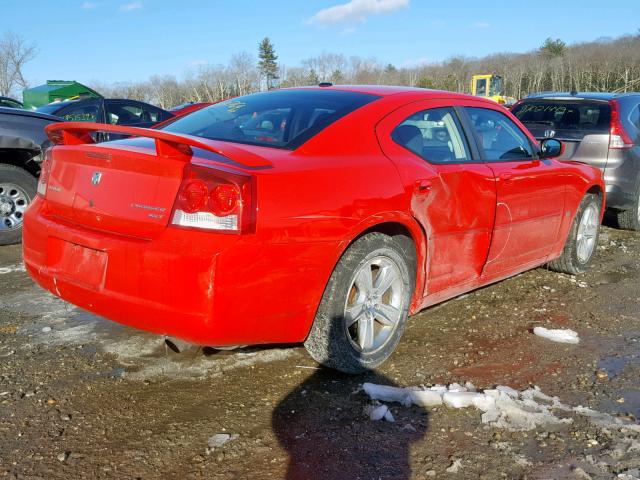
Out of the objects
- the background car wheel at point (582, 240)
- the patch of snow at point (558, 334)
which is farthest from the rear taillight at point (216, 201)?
the background car wheel at point (582, 240)

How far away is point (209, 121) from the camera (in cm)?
350

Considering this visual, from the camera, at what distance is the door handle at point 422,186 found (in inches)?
127

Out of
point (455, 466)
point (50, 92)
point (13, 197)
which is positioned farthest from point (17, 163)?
point (50, 92)

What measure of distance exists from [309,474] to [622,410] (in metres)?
1.55

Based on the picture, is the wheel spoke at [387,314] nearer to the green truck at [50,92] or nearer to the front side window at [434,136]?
the front side window at [434,136]

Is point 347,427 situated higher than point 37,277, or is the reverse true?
point 37,277

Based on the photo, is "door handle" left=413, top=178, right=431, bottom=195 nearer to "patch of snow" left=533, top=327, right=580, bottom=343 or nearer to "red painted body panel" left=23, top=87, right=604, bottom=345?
"red painted body panel" left=23, top=87, right=604, bottom=345

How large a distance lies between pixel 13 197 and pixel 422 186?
434 cm

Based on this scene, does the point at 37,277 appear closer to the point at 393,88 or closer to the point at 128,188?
the point at 128,188

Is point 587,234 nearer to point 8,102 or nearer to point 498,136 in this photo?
point 498,136

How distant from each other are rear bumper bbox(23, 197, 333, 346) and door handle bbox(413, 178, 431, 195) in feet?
2.69

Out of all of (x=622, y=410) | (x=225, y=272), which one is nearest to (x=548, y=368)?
(x=622, y=410)

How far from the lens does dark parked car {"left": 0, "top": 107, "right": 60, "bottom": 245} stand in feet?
18.9

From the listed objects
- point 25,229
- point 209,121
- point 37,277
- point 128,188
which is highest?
point 209,121
